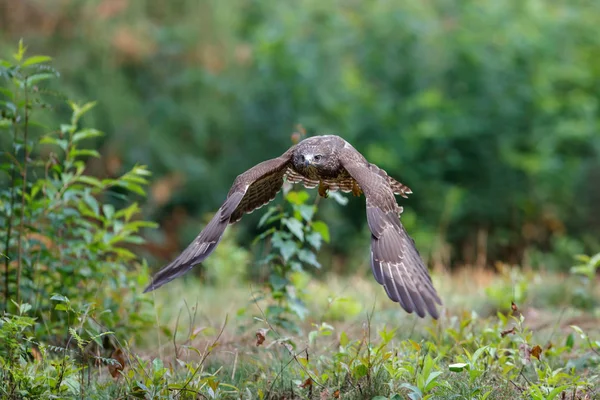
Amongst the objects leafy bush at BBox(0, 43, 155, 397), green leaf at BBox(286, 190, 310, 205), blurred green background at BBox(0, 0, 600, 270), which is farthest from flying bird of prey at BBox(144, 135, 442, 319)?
blurred green background at BBox(0, 0, 600, 270)

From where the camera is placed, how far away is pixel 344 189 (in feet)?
18.1

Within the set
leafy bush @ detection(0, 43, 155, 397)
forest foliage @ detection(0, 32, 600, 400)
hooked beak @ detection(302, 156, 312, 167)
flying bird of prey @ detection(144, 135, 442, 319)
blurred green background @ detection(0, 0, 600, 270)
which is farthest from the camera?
blurred green background @ detection(0, 0, 600, 270)

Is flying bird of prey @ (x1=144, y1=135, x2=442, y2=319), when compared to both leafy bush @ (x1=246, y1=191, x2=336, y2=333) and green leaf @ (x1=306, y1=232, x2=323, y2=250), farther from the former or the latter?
green leaf @ (x1=306, y1=232, x2=323, y2=250)

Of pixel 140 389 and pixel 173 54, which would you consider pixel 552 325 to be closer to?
pixel 140 389

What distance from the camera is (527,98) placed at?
43.3 feet

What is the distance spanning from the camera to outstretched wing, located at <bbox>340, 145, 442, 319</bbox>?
3846 mm

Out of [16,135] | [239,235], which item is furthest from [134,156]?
[16,135]

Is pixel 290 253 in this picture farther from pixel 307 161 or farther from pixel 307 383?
pixel 307 383

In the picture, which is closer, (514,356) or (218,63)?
(514,356)

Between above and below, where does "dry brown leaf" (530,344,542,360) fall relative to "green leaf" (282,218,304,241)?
below

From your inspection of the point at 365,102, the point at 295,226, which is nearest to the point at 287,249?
the point at 295,226

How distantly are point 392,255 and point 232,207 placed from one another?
911 mm

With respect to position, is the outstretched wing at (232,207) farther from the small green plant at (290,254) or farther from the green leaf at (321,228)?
the green leaf at (321,228)

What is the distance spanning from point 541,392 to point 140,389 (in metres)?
1.96
